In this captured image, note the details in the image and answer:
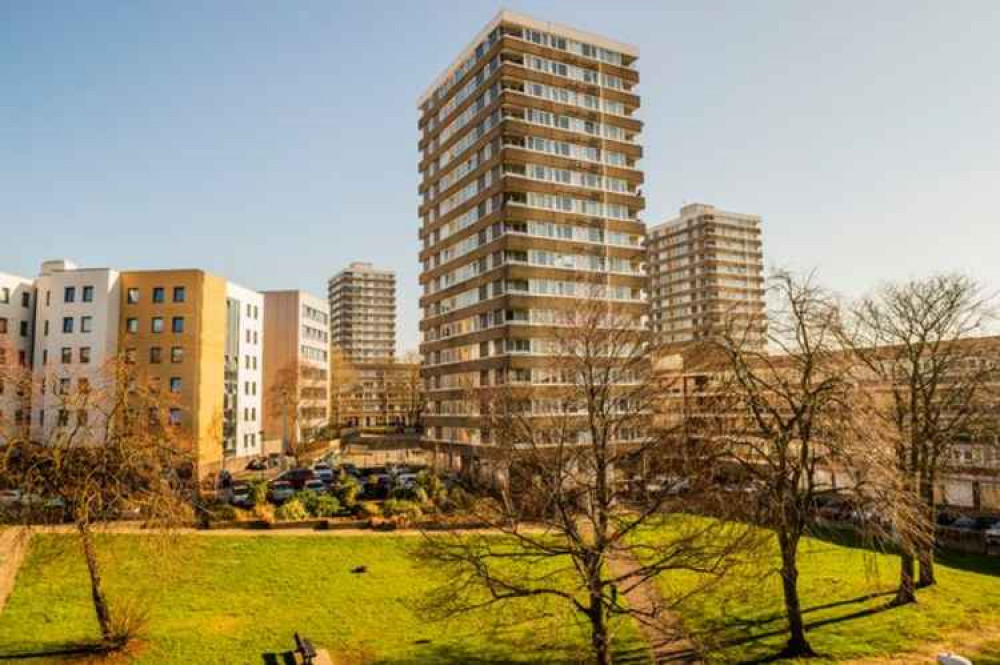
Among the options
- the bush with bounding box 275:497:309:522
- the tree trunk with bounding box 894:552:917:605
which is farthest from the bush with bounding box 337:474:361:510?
the tree trunk with bounding box 894:552:917:605

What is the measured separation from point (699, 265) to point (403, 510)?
113 m

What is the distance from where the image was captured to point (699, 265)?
137 metres

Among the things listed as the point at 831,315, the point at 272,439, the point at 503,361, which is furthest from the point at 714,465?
the point at 272,439

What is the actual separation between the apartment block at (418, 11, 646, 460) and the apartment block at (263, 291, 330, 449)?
1137 inches

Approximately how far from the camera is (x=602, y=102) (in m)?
62.4

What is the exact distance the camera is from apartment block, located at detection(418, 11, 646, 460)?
56969 mm

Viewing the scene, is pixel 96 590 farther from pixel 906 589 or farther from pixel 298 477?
pixel 298 477

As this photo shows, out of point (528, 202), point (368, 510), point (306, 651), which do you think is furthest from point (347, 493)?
point (528, 202)

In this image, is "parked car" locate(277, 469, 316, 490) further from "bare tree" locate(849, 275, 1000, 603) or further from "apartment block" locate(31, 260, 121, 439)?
"bare tree" locate(849, 275, 1000, 603)

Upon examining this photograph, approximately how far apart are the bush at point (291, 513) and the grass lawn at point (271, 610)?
3834mm

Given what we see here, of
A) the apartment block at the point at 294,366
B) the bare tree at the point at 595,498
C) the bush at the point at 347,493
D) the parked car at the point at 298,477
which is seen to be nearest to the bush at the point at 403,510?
the bush at the point at 347,493

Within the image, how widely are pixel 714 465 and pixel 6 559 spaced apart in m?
30.7

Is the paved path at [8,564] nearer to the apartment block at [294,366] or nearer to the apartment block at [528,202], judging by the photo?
the apartment block at [528,202]

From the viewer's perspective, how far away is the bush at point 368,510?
124 ft
